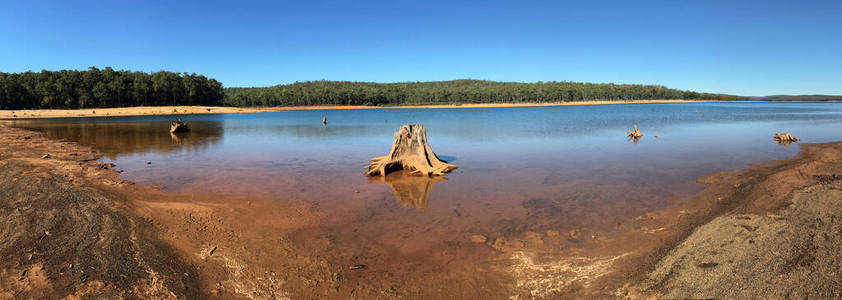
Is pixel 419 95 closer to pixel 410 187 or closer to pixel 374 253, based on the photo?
pixel 410 187

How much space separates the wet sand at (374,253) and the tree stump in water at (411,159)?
400cm

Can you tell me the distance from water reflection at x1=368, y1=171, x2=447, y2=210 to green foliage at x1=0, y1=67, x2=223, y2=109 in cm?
8389

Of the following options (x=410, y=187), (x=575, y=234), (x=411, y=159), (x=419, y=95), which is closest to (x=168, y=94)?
(x=419, y=95)

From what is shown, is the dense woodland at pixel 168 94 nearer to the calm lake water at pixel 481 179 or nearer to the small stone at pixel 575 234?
the calm lake water at pixel 481 179

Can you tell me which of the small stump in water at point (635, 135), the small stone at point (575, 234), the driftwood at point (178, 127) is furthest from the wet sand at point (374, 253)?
the driftwood at point (178, 127)

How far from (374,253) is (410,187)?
4.23 m

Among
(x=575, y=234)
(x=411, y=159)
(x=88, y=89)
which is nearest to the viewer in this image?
(x=575, y=234)

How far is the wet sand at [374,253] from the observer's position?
3863 mm

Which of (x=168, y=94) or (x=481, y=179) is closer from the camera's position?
(x=481, y=179)

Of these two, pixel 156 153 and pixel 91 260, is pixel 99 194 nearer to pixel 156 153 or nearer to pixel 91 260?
pixel 91 260

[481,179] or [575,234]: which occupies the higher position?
[481,179]

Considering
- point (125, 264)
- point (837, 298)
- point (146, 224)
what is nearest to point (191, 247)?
point (125, 264)

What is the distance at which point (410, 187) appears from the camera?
950 centimetres

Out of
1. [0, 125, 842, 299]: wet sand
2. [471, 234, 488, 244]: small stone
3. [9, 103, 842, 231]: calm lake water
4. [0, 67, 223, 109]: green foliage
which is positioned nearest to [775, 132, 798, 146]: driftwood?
[9, 103, 842, 231]: calm lake water
